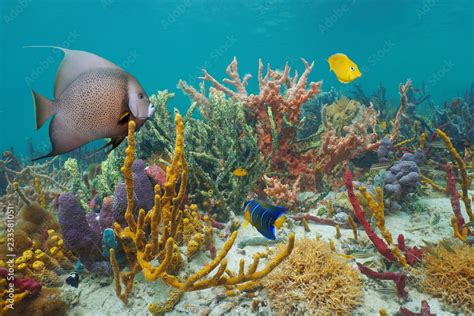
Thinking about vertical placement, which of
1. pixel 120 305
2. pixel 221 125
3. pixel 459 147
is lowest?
pixel 120 305

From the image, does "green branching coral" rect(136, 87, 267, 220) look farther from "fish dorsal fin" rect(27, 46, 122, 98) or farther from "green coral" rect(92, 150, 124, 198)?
"fish dorsal fin" rect(27, 46, 122, 98)

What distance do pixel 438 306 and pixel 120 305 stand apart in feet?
8.66

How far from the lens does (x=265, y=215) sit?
2018mm

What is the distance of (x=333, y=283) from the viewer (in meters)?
2.34

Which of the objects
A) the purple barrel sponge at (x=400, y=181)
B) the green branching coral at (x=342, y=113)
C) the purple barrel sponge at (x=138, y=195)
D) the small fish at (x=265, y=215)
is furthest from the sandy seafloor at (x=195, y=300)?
the green branching coral at (x=342, y=113)

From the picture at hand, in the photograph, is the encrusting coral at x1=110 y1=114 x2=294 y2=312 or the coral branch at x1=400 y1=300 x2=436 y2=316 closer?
the encrusting coral at x1=110 y1=114 x2=294 y2=312

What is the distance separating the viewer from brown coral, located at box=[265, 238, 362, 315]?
227cm

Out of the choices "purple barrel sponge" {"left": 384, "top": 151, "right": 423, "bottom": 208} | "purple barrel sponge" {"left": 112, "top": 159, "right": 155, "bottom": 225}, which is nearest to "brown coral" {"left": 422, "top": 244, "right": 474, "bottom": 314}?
"purple barrel sponge" {"left": 384, "top": 151, "right": 423, "bottom": 208}

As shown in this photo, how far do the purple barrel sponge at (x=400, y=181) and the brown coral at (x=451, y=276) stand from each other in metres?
1.17

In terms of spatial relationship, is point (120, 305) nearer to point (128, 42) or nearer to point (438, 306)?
point (438, 306)

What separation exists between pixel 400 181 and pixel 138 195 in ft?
10.4

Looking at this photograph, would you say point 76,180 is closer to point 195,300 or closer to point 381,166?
point 195,300

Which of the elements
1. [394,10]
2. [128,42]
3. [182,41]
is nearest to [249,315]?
[394,10]

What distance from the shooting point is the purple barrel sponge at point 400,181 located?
142 inches
